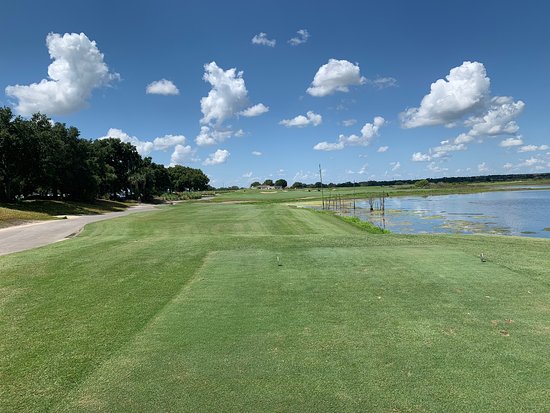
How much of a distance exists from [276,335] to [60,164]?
183 ft

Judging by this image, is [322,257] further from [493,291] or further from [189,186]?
[189,186]

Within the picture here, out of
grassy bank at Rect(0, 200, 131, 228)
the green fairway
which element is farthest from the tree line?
the green fairway

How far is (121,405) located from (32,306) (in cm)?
445

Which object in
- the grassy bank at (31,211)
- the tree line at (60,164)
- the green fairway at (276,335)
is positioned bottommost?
the green fairway at (276,335)

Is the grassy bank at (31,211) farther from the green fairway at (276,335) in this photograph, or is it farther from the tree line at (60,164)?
the green fairway at (276,335)

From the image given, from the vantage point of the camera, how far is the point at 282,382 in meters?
4.49

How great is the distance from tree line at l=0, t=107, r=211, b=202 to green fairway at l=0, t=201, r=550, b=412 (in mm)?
37548

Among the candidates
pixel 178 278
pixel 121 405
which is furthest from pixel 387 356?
pixel 178 278

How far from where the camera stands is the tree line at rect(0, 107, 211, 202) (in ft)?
138

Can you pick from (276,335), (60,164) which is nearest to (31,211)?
(60,164)

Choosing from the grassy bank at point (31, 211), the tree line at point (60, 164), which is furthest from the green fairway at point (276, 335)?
the tree line at point (60, 164)

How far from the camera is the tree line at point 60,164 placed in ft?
138

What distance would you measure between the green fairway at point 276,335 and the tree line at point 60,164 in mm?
37548

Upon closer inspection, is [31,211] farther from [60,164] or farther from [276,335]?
[276,335]
